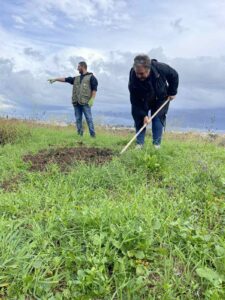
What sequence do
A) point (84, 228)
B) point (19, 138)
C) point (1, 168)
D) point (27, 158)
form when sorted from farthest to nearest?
point (19, 138)
point (27, 158)
point (1, 168)
point (84, 228)

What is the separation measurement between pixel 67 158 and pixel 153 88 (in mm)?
1722

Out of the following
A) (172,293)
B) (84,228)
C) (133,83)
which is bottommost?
(172,293)

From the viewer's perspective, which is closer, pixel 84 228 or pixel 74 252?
pixel 74 252

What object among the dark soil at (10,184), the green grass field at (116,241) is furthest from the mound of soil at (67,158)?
the green grass field at (116,241)

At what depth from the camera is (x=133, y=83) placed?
20.4ft

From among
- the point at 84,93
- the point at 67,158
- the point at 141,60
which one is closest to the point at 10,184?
the point at 67,158

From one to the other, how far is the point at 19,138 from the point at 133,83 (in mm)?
3900

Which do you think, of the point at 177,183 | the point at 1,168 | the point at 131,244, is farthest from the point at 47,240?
the point at 1,168

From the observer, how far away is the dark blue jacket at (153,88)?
20.4ft

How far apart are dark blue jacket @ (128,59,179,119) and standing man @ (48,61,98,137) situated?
3471 mm

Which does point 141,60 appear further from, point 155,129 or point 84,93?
point 84,93

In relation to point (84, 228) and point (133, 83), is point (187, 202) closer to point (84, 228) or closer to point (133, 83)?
point (84, 228)

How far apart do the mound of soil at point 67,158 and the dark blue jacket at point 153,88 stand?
2.85 feet

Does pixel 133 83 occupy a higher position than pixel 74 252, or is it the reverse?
pixel 133 83
